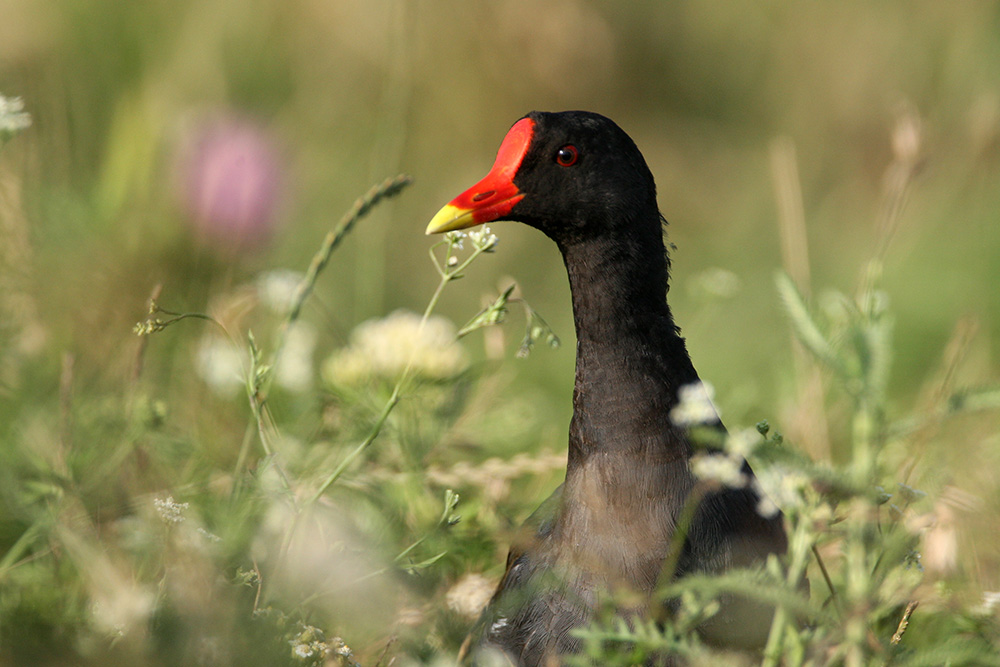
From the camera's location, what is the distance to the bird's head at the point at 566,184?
8.79 feet

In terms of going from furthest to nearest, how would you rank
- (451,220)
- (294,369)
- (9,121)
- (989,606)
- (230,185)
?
(230,185) < (294,369) < (451,220) < (9,121) < (989,606)

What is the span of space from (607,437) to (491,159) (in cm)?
418

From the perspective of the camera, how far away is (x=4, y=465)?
2.34 m

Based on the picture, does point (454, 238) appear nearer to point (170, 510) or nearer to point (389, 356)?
point (170, 510)

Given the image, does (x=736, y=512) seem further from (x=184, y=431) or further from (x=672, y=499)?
(x=184, y=431)

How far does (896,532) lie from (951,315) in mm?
3785

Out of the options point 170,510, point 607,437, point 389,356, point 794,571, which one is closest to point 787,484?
point 794,571

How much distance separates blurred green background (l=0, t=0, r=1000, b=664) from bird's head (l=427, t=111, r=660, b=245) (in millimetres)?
658

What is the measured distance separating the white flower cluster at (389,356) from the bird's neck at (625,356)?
0.58m

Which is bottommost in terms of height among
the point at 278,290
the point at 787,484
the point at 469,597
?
the point at 469,597

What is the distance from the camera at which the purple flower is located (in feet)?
11.9

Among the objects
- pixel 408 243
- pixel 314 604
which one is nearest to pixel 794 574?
pixel 314 604

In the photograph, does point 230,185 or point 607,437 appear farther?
point 230,185

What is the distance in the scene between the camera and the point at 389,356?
10.5 feet
